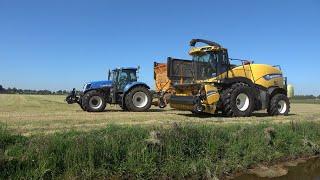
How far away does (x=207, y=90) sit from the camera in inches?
674

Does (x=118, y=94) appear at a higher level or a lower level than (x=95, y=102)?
higher

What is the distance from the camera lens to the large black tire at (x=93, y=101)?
21.5 meters

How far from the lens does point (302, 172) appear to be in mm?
10609

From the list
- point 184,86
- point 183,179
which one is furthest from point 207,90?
point 183,179

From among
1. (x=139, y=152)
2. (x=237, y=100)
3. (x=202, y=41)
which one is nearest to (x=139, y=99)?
(x=202, y=41)

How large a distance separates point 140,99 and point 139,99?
0.05 metres

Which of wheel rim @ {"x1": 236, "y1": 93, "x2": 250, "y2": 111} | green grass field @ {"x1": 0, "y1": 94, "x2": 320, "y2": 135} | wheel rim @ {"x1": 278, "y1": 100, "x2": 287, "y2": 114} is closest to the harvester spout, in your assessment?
wheel rim @ {"x1": 236, "y1": 93, "x2": 250, "y2": 111}

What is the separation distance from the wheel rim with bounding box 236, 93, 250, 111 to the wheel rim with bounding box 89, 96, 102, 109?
7.06 meters

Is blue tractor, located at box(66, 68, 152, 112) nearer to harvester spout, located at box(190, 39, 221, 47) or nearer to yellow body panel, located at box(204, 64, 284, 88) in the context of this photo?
harvester spout, located at box(190, 39, 221, 47)

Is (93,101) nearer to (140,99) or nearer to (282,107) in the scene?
(140,99)

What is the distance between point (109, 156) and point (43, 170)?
55.6 inches

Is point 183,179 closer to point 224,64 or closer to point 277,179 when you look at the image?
point 277,179

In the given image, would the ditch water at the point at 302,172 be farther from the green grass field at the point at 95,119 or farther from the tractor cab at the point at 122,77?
the tractor cab at the point at 122,77

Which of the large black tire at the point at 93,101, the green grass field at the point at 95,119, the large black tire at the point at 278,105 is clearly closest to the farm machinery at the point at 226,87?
the large black tire at the point at 278,105
